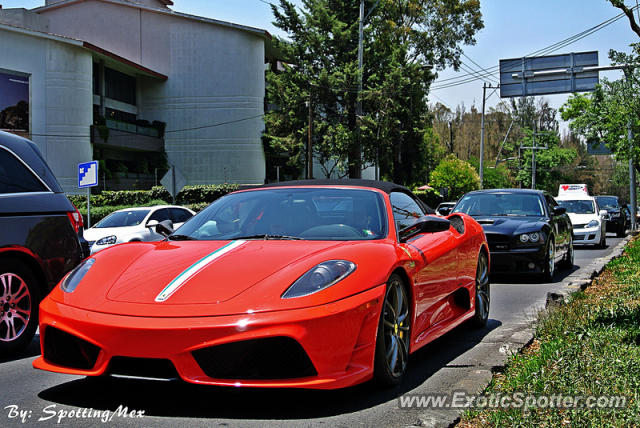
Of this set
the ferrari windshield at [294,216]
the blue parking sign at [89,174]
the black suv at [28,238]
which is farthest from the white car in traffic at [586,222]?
the black suv at [28,238]

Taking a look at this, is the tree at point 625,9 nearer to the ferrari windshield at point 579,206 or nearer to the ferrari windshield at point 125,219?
the ferrari windshield at point 125,219

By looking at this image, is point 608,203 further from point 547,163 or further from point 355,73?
point 547,163

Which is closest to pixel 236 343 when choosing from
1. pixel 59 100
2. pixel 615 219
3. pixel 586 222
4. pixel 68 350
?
pixel 68 350

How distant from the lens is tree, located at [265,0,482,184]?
43.8 metres

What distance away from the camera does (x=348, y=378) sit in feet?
12.8

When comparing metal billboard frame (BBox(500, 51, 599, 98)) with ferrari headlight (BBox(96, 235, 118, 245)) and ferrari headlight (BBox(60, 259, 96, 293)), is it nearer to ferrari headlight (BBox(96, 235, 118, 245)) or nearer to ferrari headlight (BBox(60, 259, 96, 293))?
ferrari headlight (BBox(96, 235, 118, 245))

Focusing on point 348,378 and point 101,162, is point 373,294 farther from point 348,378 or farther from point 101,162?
point 101,162

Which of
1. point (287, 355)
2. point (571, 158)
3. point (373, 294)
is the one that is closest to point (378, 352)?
point (373, 294)

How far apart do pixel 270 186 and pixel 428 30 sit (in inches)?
1713

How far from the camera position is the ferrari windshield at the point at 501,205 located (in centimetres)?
1245

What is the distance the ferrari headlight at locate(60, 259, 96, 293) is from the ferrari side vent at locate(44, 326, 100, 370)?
32 cm

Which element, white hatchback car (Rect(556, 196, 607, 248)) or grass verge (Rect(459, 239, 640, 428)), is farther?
white hatchback car (Rect(556, 196, 607, 248))

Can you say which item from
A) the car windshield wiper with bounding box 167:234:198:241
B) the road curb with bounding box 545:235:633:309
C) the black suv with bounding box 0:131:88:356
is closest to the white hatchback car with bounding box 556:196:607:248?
the road curb with bounding box 545:235:633:309
